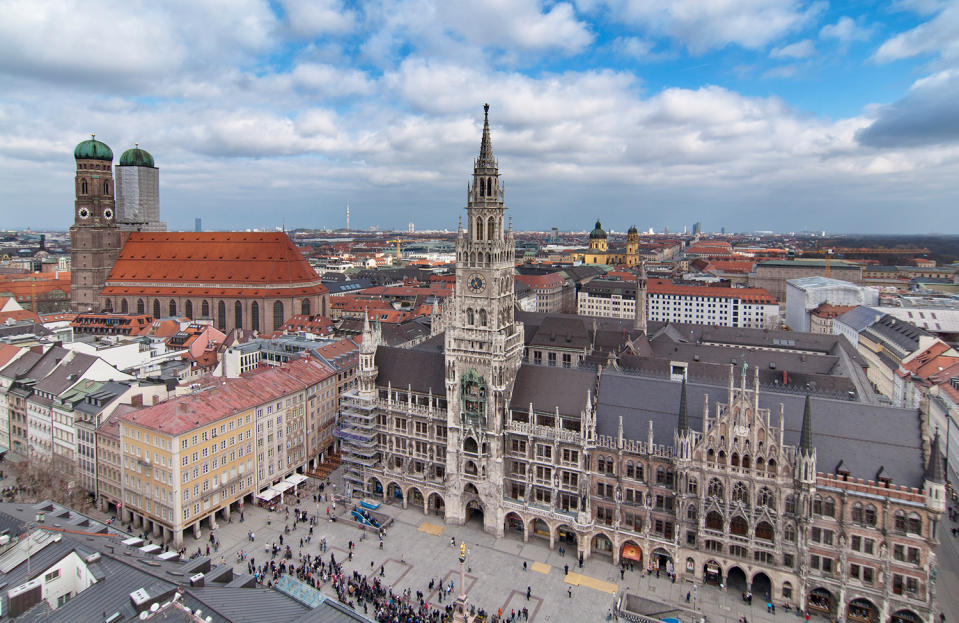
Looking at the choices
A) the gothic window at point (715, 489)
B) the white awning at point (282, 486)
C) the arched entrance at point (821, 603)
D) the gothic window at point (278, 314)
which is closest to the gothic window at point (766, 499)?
the gothic window at point (715, 489)

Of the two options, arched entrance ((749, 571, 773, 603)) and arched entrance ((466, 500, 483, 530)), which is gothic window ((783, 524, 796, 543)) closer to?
arched entrance ((749, 571, 773, 603))

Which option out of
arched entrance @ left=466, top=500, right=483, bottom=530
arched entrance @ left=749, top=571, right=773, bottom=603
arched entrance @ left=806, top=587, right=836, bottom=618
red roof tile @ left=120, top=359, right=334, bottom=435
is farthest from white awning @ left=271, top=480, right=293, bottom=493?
arched entrance @ left=806, top=587, right=836, bottom=618

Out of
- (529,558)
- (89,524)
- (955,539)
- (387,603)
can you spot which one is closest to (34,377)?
(89,524)

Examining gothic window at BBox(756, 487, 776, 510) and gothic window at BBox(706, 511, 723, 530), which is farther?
gothic window at BBox(706, 511, 723, 530)

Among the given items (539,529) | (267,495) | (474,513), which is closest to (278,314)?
(267,495)

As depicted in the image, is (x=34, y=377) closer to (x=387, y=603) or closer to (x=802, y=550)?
(x=387, y=603)

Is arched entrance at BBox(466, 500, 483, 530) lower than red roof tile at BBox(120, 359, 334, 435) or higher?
lower

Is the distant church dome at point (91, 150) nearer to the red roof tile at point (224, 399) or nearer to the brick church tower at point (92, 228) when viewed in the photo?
the brick church tower at point (92, 228)

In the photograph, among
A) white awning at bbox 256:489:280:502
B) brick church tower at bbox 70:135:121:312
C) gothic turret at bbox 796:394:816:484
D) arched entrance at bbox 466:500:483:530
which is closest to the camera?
gothic turret at bbox 796:394:816:484
